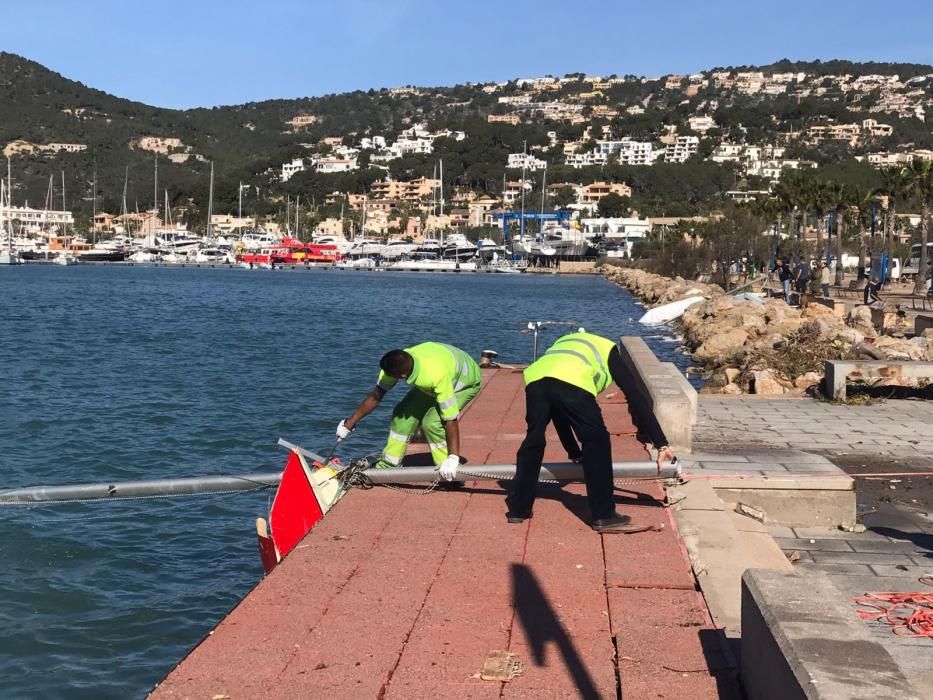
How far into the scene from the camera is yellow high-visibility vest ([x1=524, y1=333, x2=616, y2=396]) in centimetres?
738

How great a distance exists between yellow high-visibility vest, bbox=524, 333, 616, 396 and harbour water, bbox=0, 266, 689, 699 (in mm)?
3066

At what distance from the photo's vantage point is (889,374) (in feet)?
48.1

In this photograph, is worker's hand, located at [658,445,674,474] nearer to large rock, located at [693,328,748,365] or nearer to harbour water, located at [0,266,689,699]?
harbour water, located at [0,266,689,699]

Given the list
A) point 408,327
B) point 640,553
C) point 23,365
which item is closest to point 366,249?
point 408,327

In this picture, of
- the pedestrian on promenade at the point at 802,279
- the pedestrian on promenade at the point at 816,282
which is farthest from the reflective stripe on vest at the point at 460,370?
the pedestrian on promenade at the point at 816,282

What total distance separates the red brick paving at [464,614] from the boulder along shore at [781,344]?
9.07 m

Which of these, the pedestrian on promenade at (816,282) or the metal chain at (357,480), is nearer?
the metal chain at (357,480)

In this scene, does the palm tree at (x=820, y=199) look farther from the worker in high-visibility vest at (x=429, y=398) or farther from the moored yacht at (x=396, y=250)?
the moored yacht at (x=396, y=250)

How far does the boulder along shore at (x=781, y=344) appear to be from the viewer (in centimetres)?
1664

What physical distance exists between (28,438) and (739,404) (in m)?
10.4

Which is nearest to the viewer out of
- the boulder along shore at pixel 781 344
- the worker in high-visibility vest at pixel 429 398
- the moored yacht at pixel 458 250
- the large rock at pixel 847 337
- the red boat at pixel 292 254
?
the worker in high-visibility vest at pixel 429 398

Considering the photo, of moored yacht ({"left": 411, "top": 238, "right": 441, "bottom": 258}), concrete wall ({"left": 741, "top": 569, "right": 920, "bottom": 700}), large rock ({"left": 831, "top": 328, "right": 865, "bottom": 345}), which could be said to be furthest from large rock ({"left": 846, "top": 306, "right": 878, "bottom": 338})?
moored yacht ({"left": 411, "top": 238, "right": 441, "bottom": 258})

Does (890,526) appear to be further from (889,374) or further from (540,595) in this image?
(889,374)

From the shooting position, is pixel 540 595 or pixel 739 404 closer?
pixel 540 595
